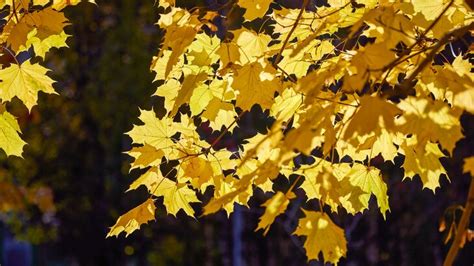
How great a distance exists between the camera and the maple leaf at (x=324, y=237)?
251 centimetres

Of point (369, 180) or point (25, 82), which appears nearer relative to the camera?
point (369, 180)

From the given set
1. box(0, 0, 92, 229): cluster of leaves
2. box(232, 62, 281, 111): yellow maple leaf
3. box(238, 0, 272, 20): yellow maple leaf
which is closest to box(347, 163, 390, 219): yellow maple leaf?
box(232, 62, 281, 111): yellow maple leaf

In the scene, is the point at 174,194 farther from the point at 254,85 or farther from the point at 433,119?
the point at 433,119

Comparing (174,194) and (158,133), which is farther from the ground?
(158,133)

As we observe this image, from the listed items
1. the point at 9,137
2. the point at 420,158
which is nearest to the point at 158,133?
the point at 9,137

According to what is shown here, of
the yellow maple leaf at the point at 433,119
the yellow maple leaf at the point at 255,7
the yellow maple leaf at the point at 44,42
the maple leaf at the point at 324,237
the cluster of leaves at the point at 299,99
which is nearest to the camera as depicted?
the yellow maple leaf at the point at 433,119

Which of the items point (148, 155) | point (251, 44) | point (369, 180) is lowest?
point (369, 180)

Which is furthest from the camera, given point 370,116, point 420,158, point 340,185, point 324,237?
point 420,158

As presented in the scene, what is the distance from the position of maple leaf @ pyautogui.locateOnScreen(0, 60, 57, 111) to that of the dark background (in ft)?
17.2

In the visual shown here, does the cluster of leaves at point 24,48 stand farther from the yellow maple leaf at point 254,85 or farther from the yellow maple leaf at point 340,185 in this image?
the yellow maple leaf at point 340,185

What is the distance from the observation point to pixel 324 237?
255 centimetres

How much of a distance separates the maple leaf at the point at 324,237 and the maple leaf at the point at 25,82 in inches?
45.0

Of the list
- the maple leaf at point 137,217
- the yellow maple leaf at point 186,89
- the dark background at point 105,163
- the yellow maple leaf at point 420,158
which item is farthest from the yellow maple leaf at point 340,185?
the dark background at point 105,163

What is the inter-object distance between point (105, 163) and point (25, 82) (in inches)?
227
